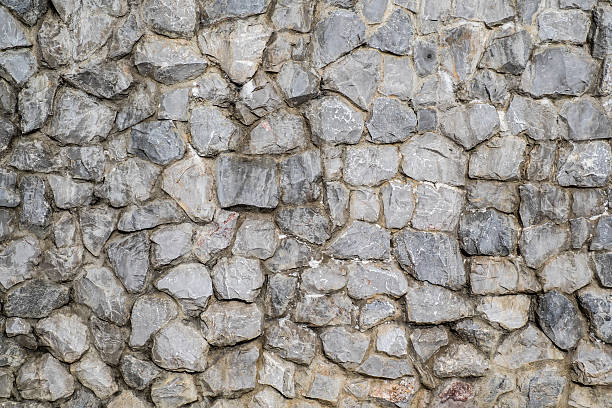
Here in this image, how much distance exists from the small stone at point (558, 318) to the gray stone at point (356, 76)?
119 cm

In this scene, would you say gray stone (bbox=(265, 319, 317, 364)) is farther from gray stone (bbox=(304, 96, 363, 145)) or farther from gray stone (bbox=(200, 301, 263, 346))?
gray stone (bbox=(304, 96, 363, 145))

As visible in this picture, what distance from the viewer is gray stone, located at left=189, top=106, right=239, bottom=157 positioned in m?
3.19

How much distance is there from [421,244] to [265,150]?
0.80 metres

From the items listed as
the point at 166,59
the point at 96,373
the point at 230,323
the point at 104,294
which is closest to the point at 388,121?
the point at 166,59

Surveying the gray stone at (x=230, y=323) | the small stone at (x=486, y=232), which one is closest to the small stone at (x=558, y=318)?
the small stone at (x=486, y=232)

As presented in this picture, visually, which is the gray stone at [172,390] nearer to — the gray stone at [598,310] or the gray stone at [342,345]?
the gray stone at [342,345]

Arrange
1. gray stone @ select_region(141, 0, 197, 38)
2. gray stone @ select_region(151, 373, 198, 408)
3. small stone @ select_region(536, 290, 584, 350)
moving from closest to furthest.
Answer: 1. gray stone @ select_region(141, 0, 197, 38)
2. gray stone @ select_region(151, 373, 198, 408)
3. small stone @ select_region(536, 290, 584, 350)

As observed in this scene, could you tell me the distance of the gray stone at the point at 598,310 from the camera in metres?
3.37

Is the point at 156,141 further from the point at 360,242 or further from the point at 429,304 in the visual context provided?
the point at 429,304

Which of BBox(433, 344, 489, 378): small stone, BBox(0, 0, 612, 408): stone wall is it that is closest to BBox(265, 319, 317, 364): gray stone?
BBox(0, 0, 612, 408): stone wall

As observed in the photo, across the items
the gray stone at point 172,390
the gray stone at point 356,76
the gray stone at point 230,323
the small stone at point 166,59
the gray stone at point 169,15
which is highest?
the gray stone at point 169,15

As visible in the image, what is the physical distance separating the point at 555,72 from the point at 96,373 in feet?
7.85

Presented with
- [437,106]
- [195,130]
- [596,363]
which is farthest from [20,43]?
[596,363]

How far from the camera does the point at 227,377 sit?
3.26 m
